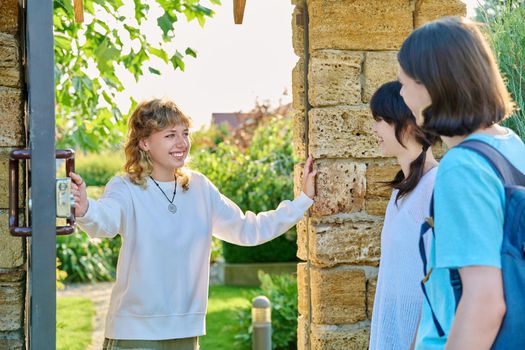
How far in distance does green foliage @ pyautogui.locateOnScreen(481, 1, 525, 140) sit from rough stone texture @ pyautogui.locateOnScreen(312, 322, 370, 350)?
1.08 metres

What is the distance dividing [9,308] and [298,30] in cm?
164

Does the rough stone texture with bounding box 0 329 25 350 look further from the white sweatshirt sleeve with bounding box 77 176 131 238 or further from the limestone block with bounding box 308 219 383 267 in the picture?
the limestone block with bounding box 308 219 383 267

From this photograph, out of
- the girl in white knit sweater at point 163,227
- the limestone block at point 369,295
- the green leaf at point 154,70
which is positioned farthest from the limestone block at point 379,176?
the green leaf at point 154,70

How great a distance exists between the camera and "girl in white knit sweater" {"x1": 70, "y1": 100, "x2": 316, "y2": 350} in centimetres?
307

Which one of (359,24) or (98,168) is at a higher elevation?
(359,24)

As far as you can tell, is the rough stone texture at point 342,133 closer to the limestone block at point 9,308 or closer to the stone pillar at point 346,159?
the stone pillar at point 346,159

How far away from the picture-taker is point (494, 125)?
176cm

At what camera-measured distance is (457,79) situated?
167cm

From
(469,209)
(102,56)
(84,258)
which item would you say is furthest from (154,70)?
(84,258)

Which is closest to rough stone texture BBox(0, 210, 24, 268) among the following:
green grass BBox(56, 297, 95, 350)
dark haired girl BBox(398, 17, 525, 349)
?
dark haired girl BBox(398, 17, 525, 349)

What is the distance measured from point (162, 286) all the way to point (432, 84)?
1.70 meters

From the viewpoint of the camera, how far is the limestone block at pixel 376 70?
3.40m

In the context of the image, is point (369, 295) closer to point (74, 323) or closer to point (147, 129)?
point (147, 129)

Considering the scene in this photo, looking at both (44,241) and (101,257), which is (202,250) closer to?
(44,241)
